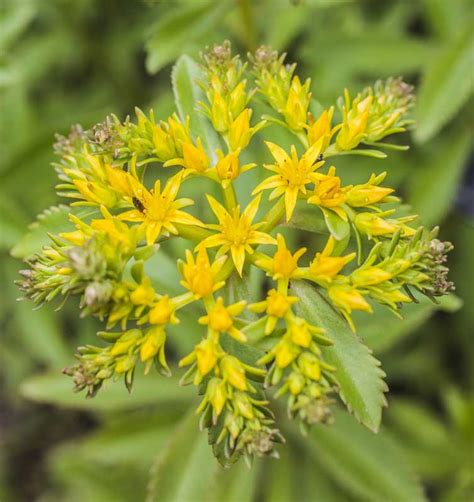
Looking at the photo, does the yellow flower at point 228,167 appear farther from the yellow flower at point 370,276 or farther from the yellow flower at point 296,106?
the yellow flower at point 370,276

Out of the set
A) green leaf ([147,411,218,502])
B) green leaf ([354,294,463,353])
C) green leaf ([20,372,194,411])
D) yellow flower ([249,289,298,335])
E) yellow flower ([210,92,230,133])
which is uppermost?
yellow flower ([210,92,230,133])

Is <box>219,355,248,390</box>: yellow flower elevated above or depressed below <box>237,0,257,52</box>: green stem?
below

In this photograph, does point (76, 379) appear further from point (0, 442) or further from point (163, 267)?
point (0, 442)

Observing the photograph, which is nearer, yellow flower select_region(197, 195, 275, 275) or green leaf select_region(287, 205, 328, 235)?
yellow flower select_region(197, 195, 275, 275)

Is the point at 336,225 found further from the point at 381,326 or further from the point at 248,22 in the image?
the point at 248,22

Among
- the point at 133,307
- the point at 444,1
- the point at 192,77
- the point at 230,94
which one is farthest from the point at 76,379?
the point at 444,1

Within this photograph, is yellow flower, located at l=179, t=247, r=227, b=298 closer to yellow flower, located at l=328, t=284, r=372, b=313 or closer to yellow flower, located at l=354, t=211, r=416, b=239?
yellow flower, located at l=328, t=284, r=372, b=313

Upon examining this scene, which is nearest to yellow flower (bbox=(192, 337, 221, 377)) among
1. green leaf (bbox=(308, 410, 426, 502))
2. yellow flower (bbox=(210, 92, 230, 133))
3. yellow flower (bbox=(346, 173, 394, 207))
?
yellow flower (bbox=(346, 173, 394, 207))

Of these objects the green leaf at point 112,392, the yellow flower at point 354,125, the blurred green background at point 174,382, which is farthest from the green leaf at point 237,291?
the green leaf at point 112,392

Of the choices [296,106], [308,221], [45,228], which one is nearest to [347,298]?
[308,221]
